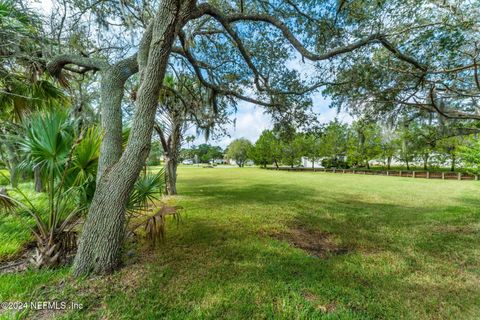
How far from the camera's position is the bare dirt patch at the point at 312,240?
3729 mm

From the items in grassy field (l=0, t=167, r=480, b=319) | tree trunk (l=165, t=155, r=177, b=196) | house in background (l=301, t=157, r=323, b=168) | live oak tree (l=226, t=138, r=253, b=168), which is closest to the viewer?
grassy field (l=0, t=167, r=480, b=319)

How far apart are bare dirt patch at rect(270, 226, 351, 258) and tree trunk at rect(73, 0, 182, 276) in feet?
10.5

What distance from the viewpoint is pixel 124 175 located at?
2.49 meters

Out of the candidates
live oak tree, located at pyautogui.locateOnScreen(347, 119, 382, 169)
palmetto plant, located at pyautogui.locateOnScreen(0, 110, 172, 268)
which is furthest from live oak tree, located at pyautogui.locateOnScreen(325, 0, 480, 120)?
live oak tree, located at pyautogui.locateOnScreen(347, 119, 382, 169)

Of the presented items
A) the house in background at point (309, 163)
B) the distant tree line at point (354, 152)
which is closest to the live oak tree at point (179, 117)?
the distant tree line at point (354, 152)

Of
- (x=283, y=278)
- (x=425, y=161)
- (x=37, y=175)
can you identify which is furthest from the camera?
(x=425, y=161)

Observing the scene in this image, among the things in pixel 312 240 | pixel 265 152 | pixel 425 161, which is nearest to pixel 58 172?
pixel 312 240

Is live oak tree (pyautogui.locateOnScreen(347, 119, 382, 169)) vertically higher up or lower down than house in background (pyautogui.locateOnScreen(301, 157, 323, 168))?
higher up

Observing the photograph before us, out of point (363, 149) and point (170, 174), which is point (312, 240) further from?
point (363, 149)

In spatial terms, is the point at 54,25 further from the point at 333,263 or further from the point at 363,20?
the point at 333,263

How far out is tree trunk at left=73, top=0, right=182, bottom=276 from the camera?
2453mm

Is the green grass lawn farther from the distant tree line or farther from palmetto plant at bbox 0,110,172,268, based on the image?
the distant tree line

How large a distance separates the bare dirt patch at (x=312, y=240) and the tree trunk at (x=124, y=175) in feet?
10.5

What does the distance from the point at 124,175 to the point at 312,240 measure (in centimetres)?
392
